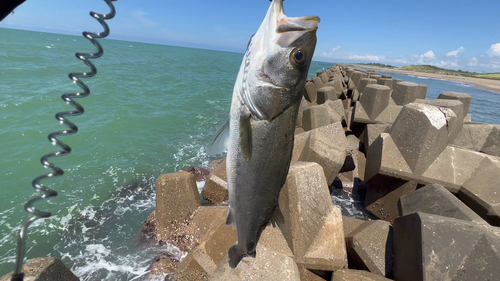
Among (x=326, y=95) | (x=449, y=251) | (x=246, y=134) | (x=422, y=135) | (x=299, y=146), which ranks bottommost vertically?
(x=449, y=251)

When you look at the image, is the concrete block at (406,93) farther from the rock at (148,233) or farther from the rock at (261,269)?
the rock at (148,233)

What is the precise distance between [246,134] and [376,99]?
7.57 m

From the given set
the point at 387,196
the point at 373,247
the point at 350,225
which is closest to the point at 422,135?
the point at 387,196

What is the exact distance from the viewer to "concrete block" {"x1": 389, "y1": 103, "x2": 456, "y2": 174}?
4.52 metres

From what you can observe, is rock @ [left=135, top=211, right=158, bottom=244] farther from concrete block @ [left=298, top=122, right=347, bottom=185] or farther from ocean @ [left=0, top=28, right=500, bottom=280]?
concrete block @ [left=298, top=122, right=347, bottom=185]

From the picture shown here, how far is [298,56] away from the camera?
5.80 ft

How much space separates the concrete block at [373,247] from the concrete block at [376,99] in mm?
5537

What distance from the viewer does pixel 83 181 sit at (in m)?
7.59

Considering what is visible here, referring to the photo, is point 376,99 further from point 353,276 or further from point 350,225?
point 353,276

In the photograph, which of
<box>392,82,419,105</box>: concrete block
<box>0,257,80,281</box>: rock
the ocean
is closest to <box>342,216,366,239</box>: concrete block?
the ocean

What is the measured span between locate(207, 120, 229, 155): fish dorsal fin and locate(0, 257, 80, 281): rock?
2154mm

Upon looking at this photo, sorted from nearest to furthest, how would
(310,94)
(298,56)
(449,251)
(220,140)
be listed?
1. (298,56)
2. (220,140)
3. (449,251)
4. (310,94)

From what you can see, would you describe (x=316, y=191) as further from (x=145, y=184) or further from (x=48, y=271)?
(x=145, y=184)

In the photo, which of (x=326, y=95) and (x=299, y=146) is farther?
(x=326, y=95)
